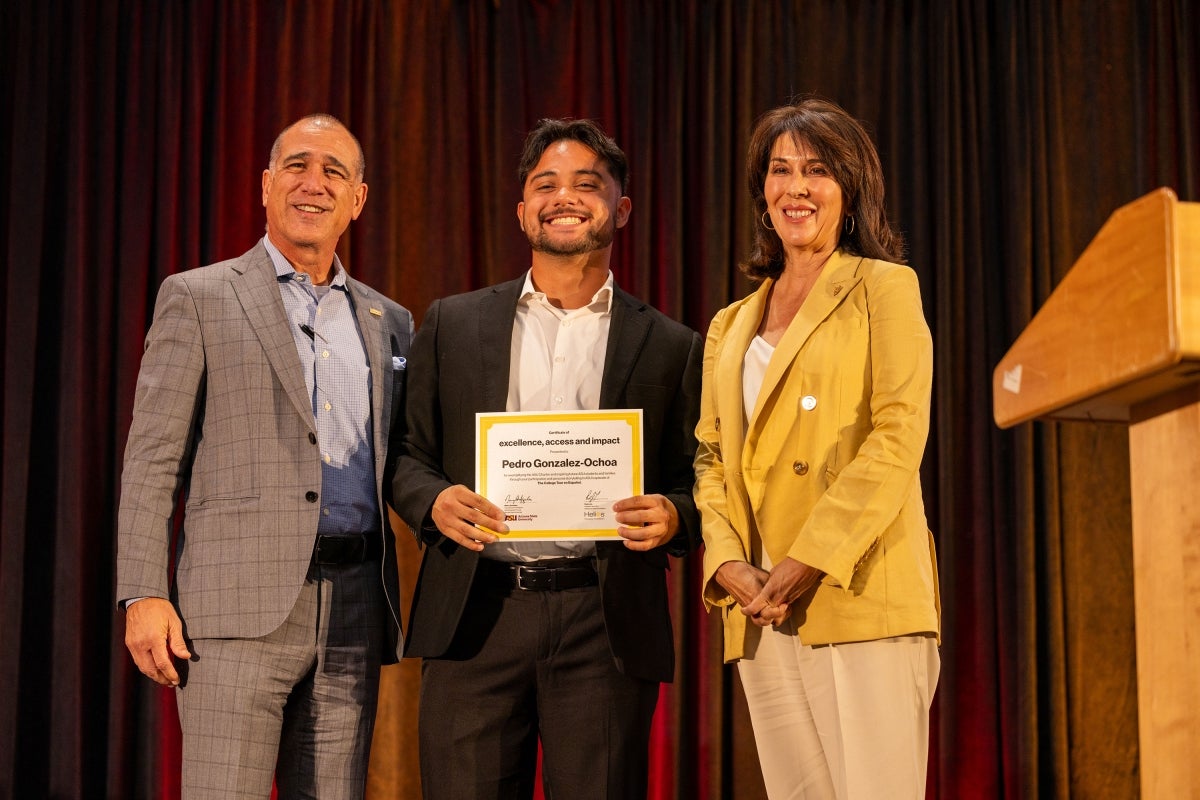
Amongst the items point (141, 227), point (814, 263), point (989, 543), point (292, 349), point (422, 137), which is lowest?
point (989, 543)

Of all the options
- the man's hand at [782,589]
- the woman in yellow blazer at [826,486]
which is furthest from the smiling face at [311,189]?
the man's hand at [782,589]

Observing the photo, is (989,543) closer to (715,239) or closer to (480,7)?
(715,239)

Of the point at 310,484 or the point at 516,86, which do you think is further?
the point at 516,86

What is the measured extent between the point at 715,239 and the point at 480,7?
1.37 meters

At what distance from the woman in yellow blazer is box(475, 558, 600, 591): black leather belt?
1.08 feet

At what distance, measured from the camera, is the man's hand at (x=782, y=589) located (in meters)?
2.06

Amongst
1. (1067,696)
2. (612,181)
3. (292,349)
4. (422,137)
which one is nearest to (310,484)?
(292,349)

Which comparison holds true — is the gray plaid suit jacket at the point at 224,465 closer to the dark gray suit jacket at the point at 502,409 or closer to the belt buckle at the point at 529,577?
the dark gray suit jacket at the point at 502,409

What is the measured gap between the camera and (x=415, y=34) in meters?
4.52

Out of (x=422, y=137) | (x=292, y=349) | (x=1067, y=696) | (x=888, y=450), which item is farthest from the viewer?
(x=422, y=137)

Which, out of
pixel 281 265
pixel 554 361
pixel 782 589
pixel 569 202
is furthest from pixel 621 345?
pixel 281 265

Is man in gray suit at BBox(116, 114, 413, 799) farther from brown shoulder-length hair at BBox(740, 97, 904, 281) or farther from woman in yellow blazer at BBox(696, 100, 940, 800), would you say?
brown shoulder-length hair at BBox(740, 97, 904, 281)

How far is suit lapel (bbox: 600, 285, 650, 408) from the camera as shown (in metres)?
2.53

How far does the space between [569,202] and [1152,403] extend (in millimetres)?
1675
